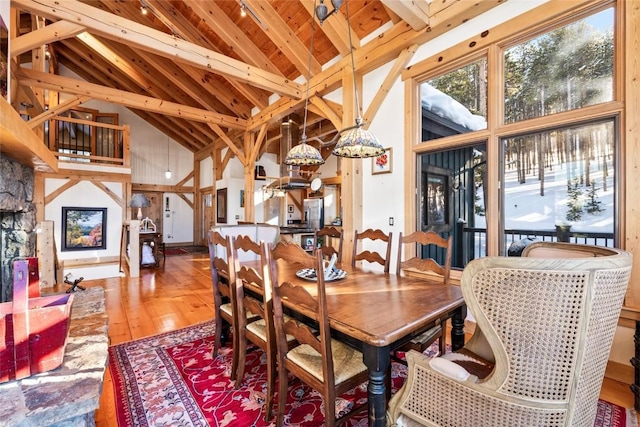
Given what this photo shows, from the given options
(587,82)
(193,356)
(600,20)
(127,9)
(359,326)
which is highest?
(127,9)

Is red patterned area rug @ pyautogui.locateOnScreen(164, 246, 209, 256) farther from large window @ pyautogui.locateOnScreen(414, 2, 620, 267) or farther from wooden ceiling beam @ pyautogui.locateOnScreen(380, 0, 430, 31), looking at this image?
wooden ceiling beam @ pyautogui.locateOnScreen(380, 0, 430, 31)

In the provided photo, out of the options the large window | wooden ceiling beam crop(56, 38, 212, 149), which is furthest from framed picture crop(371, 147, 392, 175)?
wooden ceiling beam crop(56, 38, 212, 149)

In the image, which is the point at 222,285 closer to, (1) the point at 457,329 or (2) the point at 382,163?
(1) the point at 457,329

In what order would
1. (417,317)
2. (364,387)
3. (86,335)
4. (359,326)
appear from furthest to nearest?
(364,387) < (86,335) < (417,317) < (359,326)

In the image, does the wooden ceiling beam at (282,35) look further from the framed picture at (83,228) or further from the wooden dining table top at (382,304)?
the framed picture at (83,228)

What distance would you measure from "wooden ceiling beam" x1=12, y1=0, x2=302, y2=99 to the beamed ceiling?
1 centimetres

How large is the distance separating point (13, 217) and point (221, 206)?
21.3 ft

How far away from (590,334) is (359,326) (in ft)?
2.67

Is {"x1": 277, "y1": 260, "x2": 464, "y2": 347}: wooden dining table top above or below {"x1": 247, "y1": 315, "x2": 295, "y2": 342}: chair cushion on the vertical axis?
above

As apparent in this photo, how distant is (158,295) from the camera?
4410 millimetres

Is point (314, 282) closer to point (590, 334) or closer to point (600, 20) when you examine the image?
point (590, 334)

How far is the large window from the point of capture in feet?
7.86

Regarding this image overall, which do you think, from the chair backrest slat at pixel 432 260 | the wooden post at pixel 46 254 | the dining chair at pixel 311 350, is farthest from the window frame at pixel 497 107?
the wooden post at pixel 46 254

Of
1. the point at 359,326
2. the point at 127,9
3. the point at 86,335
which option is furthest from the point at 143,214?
the point at 359,326
